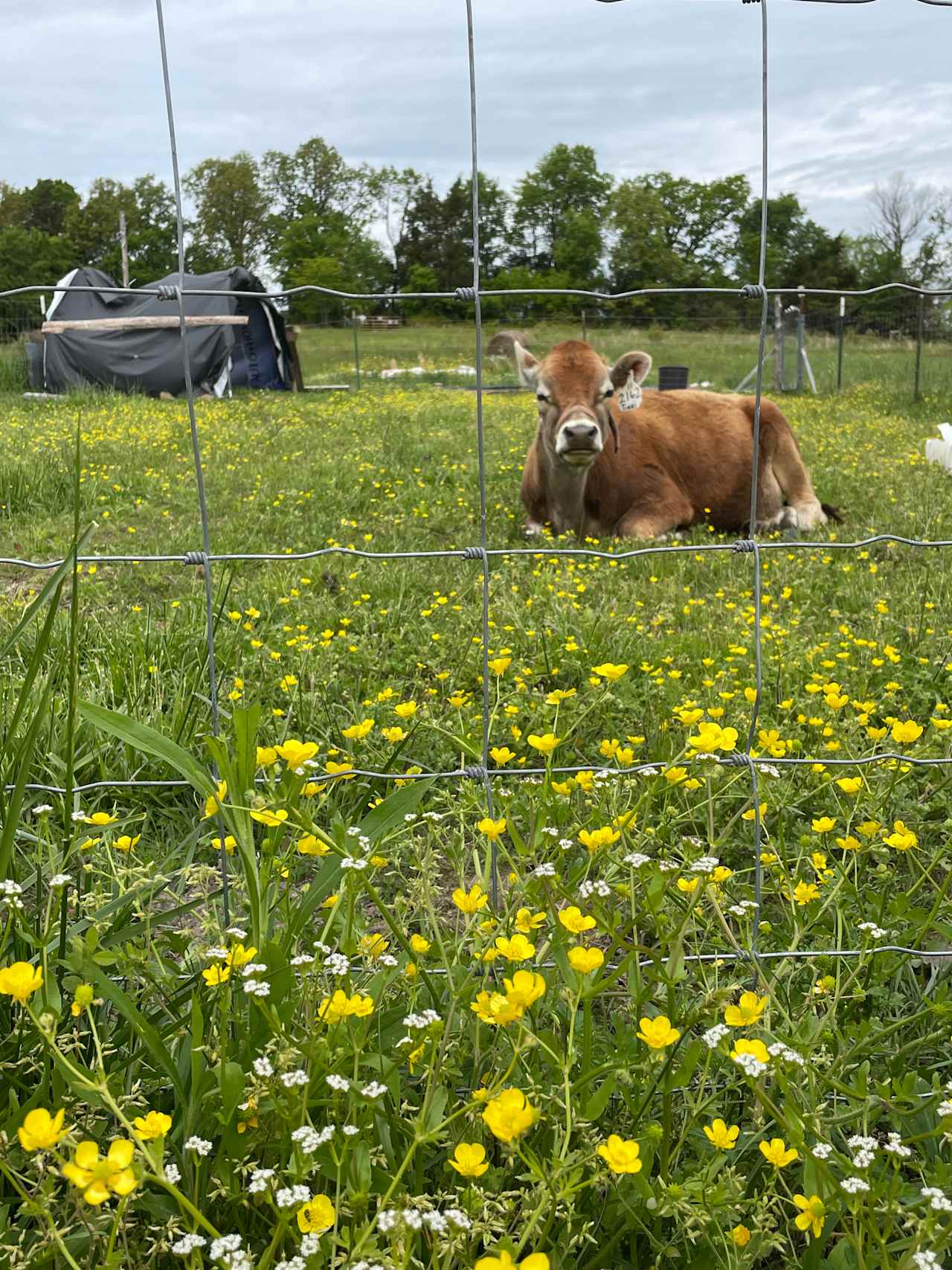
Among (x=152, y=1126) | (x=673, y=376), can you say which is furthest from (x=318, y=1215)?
(x=673, y=376)

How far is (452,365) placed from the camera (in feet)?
77.4

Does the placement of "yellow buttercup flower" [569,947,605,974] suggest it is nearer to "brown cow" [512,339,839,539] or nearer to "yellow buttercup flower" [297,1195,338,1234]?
"yellow buttercup flower" [297,1195,338,1234]

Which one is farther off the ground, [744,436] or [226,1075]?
[744,436]

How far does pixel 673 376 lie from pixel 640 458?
48.3 ft

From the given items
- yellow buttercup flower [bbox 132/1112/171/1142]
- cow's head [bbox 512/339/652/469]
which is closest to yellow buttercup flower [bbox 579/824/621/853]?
yellow buttercup flower [bbox 132/1112/171/1142]

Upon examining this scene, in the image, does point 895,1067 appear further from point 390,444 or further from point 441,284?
point 441,284

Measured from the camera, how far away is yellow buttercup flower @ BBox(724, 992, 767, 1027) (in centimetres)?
118

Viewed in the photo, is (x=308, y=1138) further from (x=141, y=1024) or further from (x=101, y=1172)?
(x=141, y=1024)

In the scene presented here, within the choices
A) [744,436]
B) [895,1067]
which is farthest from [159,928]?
[744,436]

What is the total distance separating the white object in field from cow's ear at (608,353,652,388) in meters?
2.97

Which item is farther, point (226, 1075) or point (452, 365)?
point (452, 365)

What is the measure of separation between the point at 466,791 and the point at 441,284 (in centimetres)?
1028

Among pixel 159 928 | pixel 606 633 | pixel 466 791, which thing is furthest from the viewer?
pixel 606 633

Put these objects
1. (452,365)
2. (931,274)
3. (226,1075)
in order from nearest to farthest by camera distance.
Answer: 1. (226,1075)
2. (452,365)
3. (931,274)
